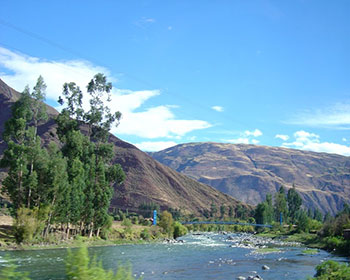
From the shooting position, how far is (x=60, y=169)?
51562 mm

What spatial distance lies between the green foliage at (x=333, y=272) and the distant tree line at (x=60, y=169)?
116 feet

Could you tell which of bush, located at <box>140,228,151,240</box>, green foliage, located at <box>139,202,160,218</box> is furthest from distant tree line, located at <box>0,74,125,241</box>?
green foliage, located at <box>139,202,160,218</box>

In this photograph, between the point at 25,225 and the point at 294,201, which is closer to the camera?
the point at 25,225

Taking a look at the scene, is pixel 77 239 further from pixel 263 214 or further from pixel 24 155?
pixel 263 214

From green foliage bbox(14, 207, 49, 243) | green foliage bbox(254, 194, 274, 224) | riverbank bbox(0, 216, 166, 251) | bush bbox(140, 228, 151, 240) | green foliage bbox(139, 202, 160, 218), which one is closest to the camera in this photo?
green foliage bbox(14, 207, 49, 243)

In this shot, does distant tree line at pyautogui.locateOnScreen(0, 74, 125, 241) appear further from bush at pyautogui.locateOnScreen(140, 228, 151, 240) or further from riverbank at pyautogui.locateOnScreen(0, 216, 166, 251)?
bush at pyautogui.locateOnScreen(140, 228, 151, 240)

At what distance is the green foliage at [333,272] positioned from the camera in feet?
71.2

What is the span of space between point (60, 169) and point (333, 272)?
37.4 m

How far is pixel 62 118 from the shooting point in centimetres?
6294

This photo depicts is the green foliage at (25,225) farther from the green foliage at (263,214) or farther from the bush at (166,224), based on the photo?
the green foliage at (263,214)

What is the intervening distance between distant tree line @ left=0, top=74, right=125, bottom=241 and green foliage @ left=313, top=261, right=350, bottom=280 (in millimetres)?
35267

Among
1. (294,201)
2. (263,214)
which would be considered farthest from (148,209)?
(294,201)

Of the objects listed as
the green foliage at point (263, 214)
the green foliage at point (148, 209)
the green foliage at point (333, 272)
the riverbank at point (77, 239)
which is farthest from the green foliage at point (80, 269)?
the green foliage at point (148, 209)

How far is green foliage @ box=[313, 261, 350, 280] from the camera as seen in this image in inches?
854
